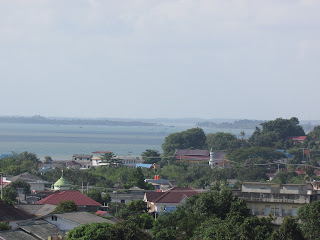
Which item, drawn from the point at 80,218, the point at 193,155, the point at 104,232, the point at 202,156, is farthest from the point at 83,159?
the point at 104,232

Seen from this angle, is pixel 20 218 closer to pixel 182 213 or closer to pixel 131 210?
pixel 182 213

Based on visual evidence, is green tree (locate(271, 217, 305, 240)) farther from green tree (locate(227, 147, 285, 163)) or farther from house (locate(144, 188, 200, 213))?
green tree (locate(227, 147, 285, 163))

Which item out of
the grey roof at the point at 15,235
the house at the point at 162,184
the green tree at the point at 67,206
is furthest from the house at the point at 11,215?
the house at the point at 162,184

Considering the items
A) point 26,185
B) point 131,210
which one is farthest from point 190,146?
point 131,210

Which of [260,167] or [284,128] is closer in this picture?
[260,167]

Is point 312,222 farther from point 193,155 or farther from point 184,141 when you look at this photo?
point 184,141

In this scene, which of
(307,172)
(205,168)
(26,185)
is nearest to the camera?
(26,185)

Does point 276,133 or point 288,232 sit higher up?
point 276,133
